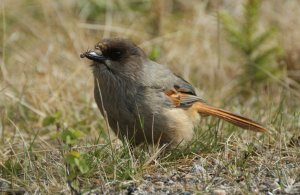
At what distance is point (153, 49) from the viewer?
24.4 feet

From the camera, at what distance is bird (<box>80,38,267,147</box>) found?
5852 mm

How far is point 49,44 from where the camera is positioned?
9.00 m

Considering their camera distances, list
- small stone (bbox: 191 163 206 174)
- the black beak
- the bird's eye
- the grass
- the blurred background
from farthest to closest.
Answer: the blurred background < the bird's eye < the black beak < small stone (bbox: 191 163 206 174) < the grass

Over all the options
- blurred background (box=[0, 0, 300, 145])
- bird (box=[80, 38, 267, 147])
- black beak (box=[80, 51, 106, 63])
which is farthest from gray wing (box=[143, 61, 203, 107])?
blurred background (box=[0, 0, 300, 145])

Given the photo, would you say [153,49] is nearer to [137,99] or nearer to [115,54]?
[115,54]

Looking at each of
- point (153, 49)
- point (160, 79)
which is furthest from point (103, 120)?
point (160, 79)

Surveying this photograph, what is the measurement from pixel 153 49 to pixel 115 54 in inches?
55.8

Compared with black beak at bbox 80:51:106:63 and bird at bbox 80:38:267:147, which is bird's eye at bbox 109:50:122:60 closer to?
bird at bbox 80:38:267:147

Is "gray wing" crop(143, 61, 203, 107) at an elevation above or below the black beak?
below

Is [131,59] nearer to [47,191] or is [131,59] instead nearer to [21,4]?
[47,191]

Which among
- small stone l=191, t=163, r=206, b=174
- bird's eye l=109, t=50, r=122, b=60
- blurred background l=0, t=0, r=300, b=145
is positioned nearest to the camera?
small stone l=191, t=163, r=206, b=174

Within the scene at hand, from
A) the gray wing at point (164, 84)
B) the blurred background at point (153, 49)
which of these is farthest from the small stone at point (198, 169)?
the blurred background at point (153, 49)

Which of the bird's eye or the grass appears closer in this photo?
the grass

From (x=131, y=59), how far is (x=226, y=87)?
2.42m
